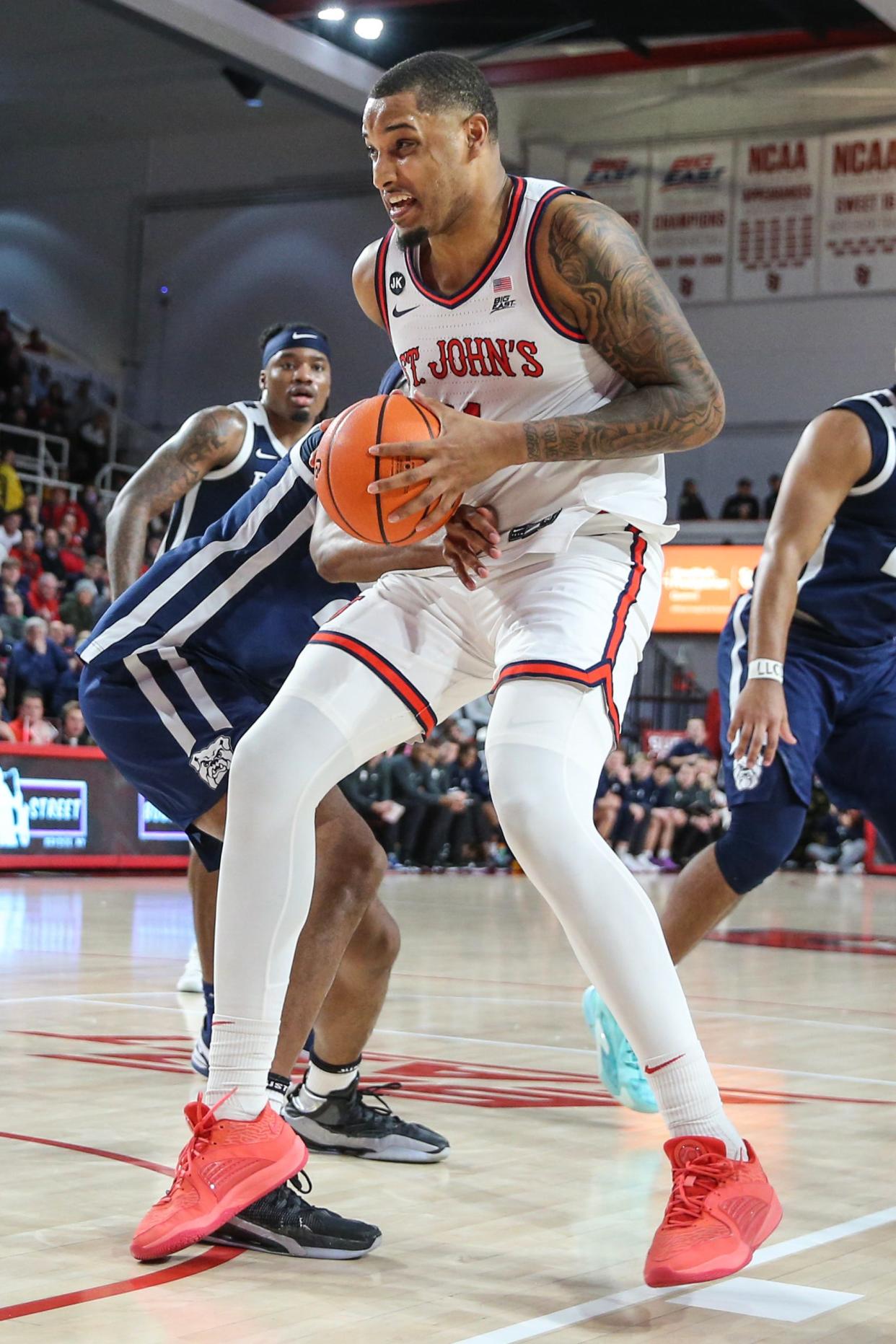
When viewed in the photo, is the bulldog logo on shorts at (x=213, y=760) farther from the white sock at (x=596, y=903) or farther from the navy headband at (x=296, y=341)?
the navy headband at (x=296, y=341)

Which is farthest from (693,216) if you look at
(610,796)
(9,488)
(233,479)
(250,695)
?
(250,695)

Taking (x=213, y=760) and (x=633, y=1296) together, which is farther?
(x=213, y=760)

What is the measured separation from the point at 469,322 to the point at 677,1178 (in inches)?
57.8

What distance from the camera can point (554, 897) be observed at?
8.53 feet

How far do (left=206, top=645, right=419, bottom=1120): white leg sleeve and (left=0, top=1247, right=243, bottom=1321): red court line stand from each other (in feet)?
0.70

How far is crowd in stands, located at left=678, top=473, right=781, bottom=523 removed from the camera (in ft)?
76.1

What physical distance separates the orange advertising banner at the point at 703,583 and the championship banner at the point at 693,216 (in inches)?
148

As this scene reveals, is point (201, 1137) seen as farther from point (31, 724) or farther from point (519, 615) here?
point (31, 724)

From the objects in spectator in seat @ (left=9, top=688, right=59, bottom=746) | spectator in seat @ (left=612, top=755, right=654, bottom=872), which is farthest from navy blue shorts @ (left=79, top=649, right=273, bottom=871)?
spectator in seat @ (left=612, top=755, right=654, bottom=872)

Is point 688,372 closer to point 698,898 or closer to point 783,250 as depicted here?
point 698,898

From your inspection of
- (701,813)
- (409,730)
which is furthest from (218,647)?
(701,813)

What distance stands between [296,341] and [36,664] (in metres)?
8.18

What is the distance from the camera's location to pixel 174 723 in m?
3.63

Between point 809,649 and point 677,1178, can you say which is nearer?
point 677,1178
